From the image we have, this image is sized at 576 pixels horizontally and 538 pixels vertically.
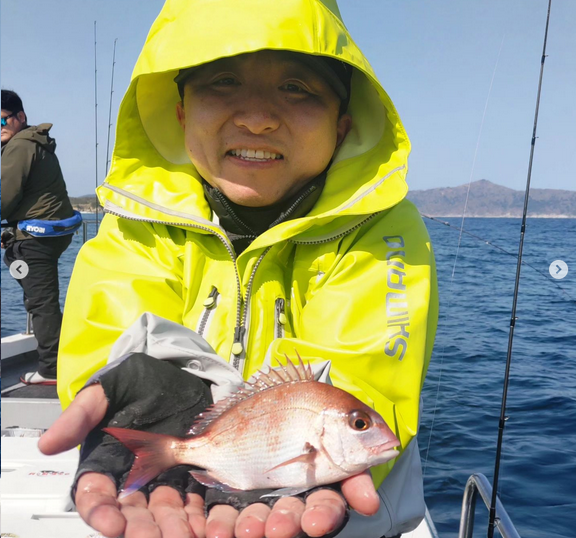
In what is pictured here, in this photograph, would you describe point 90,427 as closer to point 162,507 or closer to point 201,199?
point 162,507

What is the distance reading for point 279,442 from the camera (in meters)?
1.53

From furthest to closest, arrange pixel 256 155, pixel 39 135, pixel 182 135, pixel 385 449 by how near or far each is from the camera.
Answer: pixel 39 135
pixel 182 135
pixel 256 155
pixel 385 449

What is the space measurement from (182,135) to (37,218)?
3.92 m

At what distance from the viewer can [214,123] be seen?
223 centimetres

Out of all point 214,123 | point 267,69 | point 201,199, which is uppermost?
point 267,69

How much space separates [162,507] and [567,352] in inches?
498

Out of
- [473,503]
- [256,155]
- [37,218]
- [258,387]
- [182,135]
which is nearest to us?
[258,387]

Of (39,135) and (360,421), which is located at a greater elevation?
(39,135)

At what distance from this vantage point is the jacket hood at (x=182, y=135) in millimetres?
2039

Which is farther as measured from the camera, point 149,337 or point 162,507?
point 149,337

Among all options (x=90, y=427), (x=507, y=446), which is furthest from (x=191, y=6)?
(x=507, y=446)

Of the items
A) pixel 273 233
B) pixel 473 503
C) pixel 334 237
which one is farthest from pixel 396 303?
pixel 473 503

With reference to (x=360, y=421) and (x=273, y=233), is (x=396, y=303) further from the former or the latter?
(x=360, y=421)

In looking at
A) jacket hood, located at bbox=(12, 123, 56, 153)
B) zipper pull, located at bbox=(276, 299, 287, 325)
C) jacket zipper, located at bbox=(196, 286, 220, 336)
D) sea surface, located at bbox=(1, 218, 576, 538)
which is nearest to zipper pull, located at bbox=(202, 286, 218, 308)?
jacket zipper, located at bbox=(196, 286, 220, 336)
